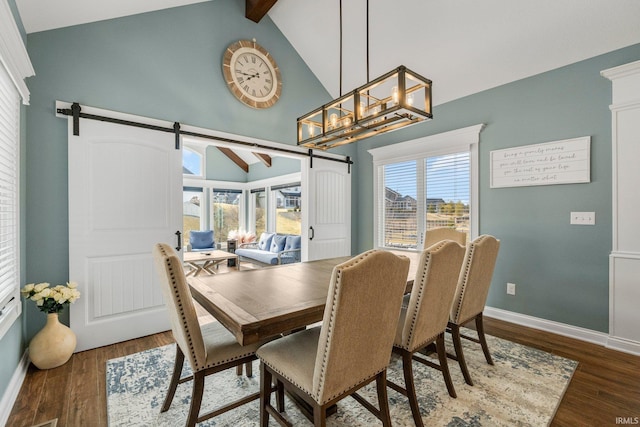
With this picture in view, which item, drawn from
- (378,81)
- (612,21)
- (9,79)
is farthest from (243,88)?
(612,21)

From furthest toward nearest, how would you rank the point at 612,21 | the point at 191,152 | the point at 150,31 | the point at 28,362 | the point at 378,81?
the point at 191,152 → the point at 150,31 → the point at 612,21 → the point at 28,362 → the point at 378,81

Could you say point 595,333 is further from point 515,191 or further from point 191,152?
point 191,152

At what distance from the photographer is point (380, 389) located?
1.43m

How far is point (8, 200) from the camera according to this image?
1945 mm

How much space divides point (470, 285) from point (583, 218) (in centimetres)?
168

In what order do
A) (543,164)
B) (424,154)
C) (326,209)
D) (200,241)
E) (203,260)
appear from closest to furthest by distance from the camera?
(543,164)
(424,154)
(326,209)
(203,260)
(200,241)

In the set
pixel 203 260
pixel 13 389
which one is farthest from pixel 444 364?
pixel 203 260

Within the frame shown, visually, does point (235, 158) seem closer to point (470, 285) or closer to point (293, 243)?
point (293, 243)

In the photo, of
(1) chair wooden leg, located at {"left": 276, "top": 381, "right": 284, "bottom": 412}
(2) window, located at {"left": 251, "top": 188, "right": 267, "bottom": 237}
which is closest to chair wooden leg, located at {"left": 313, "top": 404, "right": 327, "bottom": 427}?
(1) chair wooden leg, located at {"left": 276, "top": 381, "right": 284, "bottom": 412}

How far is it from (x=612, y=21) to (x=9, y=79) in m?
4.57

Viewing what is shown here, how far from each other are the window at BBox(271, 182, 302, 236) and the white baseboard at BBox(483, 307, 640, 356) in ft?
15.5

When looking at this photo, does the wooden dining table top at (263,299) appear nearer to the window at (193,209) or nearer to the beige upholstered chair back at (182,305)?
the beige upholstered chair back at (182,305)

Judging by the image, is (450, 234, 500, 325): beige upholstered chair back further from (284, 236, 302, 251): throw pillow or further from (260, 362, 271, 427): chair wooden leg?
(284, 236, 302, 251): throw pillow

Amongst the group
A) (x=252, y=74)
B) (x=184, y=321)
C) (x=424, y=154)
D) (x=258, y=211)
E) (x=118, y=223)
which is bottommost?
(x=184, y=321)
